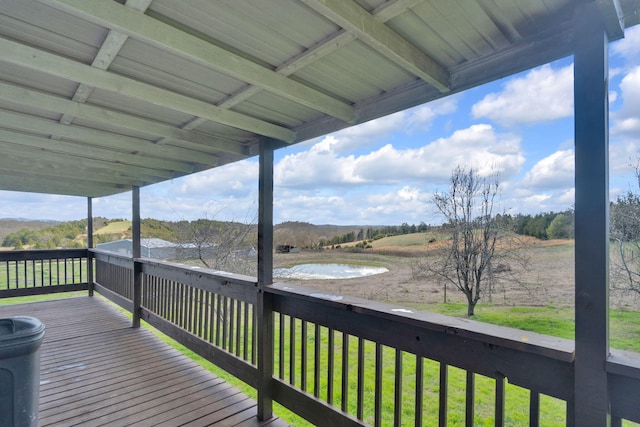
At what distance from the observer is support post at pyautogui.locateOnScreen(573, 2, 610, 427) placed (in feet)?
3.54

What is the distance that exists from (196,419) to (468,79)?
290cm

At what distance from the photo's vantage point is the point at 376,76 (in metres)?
1.61

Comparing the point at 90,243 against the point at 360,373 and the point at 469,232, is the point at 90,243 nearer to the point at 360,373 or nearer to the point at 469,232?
the point at 360,373

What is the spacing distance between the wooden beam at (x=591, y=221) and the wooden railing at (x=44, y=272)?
8.13 meters

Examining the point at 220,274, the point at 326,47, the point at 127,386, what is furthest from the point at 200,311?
the point at 326,47

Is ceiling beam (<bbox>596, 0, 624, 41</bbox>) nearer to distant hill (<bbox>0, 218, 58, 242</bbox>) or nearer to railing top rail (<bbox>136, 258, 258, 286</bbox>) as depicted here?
railing top rail (<bbox>136, 258, 258, 286</bbox>)

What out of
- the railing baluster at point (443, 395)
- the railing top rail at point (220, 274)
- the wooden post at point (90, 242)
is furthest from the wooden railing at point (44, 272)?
the railing baluster at point (443, 395)

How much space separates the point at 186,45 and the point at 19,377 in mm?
2120

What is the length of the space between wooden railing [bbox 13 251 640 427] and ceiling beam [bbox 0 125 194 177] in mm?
1189

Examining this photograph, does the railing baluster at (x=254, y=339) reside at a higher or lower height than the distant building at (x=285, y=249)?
lower

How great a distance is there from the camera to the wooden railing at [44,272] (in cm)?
602

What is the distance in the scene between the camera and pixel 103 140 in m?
2.69

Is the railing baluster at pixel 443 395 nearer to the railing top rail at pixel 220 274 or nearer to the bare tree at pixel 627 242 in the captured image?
the bare tree at pixel 627 242

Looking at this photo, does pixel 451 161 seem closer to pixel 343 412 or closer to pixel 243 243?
pixel 343 412
